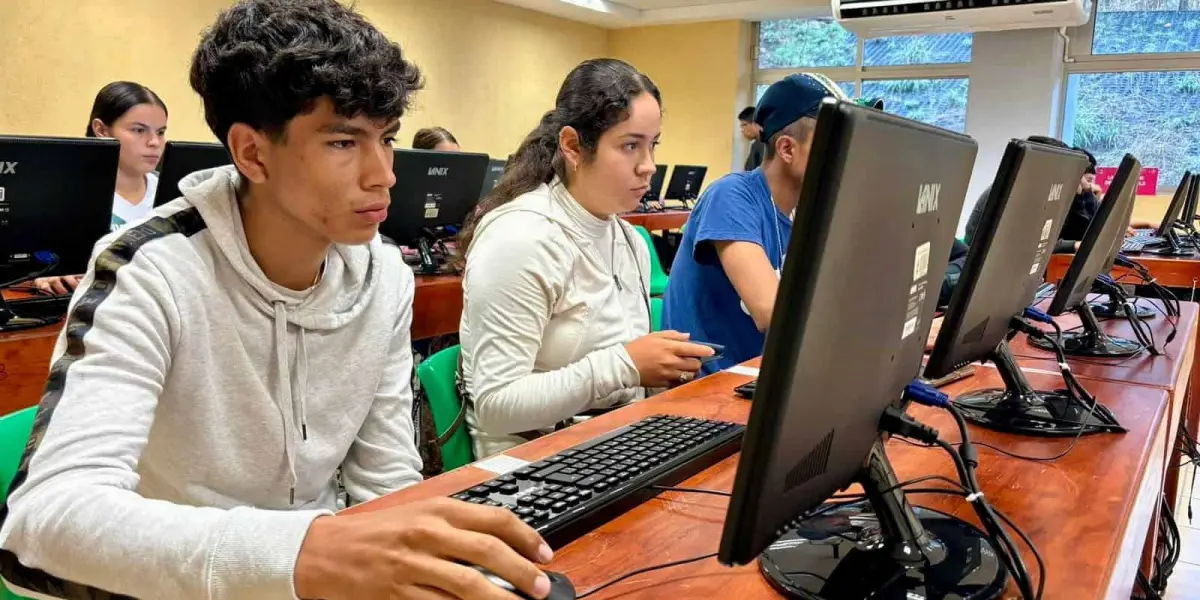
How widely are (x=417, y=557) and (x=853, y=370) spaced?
34 cm

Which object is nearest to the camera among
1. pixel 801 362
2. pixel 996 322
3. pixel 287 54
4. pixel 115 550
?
pixel 801 362

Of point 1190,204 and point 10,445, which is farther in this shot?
point 1190,204

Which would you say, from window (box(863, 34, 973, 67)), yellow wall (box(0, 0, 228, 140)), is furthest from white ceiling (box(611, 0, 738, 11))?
yellow wall (box(0, 0, 228, 140))

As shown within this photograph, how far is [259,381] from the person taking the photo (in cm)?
97

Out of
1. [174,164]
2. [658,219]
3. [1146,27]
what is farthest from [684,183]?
[174,164]

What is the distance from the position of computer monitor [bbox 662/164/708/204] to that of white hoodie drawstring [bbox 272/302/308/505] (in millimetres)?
6419

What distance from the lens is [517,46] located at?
843cm

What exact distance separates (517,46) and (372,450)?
7785mm

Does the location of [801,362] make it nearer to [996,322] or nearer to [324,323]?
[324,323]

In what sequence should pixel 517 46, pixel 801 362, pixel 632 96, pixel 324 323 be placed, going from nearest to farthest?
pixel 801 362 < pixel 324 323 < pixel 632 96 < pixel 517 46

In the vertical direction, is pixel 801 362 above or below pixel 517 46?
below

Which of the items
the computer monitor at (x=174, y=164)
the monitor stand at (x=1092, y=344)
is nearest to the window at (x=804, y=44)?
the monitor stand at (x=1092, y=344)

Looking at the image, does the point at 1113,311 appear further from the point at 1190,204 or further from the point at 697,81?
the point at 697,81

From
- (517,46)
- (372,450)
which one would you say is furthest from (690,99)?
(372,450)
